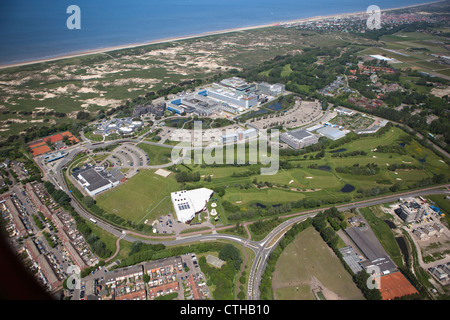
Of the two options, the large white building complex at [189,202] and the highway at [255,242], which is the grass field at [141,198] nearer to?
the large white building complex at [189,202]

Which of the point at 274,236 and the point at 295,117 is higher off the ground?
the point at 295,117

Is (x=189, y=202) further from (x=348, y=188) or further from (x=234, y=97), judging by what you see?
(x=234, y=97)

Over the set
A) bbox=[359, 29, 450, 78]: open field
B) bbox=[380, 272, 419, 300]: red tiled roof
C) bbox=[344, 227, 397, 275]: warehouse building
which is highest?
bbox=[359, 29, 450, 78]: open field

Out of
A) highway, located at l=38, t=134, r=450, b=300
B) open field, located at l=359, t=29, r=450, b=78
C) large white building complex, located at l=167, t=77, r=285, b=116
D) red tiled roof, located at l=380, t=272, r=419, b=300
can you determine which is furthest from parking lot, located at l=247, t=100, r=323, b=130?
open field, located at l=359, t=29, r=450, b=78

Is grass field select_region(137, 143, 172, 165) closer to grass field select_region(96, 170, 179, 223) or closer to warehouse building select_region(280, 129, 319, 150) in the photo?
grass field select_region(96, 170, 179, 223)

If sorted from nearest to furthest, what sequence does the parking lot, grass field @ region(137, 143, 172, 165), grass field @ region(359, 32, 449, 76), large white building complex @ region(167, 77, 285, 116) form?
grass field @ region(137, 143, 172, 165) → the parking lot → large white building complex @ region(167, 77, 285, 116) → grass field @ region(359, 32, 449, 76)

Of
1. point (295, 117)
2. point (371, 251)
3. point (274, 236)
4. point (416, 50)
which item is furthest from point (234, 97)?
point (416, 50)

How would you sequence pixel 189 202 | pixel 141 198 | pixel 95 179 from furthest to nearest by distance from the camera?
1. pixel 95 179
2. pixel 141 198
3. pixel 189 202
